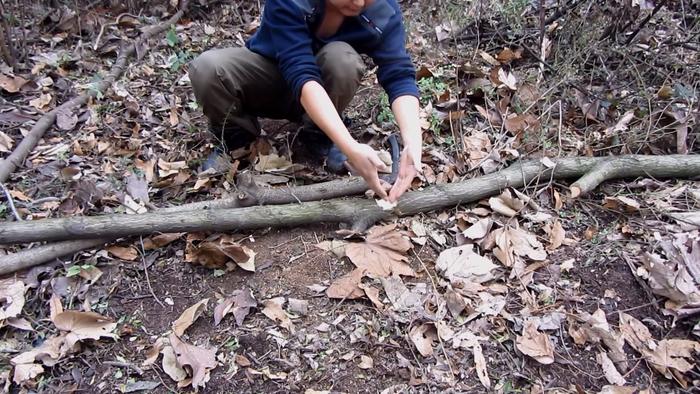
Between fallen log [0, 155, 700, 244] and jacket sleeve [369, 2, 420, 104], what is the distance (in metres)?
0.43

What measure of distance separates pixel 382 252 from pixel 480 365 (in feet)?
1.80

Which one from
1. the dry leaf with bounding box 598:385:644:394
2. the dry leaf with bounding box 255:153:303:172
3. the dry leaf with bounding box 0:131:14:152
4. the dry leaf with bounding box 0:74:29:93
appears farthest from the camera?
the dry leaf with bounding box 0:74:29:93

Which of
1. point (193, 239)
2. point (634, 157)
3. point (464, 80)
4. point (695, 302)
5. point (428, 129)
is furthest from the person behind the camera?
point (464, 80)

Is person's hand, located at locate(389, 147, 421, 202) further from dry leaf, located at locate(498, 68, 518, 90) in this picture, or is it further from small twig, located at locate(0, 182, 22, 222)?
small twig, located at locate(0, 182, 22, 222)

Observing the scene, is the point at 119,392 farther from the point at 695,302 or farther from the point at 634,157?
the point at 634,157

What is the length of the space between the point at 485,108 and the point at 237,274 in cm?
160

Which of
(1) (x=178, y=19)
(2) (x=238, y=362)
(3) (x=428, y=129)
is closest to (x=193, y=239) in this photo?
(2) (x=238, y=362)

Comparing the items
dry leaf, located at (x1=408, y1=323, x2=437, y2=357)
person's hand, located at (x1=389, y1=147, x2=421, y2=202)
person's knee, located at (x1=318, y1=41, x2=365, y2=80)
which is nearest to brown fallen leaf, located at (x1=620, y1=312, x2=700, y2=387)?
dry leaf, located at (x1=408, y1=323, x2=437, y2=357)

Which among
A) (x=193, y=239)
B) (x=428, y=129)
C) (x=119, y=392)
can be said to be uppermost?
(x=428, y=129)

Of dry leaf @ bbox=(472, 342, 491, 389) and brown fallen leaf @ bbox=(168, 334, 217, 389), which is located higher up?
dry leaf @ bbox=(472, 342, 491, 389)

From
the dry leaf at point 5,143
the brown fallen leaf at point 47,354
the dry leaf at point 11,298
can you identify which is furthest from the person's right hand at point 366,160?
the dry leaf at point 5,143

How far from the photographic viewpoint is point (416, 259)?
79.5 inches

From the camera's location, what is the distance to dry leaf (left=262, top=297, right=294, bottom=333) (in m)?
1.78

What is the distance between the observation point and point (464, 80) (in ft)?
9.79
